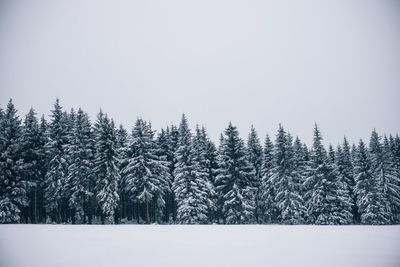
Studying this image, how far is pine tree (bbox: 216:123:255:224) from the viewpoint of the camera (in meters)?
44.7

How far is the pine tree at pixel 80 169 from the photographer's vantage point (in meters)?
43.9

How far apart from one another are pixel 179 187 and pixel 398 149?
50.5 metres

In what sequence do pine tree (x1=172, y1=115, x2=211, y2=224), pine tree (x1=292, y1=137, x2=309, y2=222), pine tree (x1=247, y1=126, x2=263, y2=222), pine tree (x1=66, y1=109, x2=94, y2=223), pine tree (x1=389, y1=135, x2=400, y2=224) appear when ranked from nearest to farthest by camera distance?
1. pine tree (x1=66, y1=109, x2=94, y2=223)
2. pine tree (x1=172, y1=115, x2=211, y2=224)
3. pine tree (x1=292, y1=137, x2=309, y2=222)
4. pine tree (x1=389, y1=135, x2=400, y2=224)
5. pine tree (x1=247, y1=126, x2=263, y2=222)

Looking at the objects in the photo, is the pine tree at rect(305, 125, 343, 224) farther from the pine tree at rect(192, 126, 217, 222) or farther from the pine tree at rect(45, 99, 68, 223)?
the pine tree at rect(45, 99, 68, 223)

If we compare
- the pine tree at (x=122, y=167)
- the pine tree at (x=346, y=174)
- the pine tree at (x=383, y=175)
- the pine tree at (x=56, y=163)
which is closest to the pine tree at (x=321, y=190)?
the pine tree at (x=346, y=174)

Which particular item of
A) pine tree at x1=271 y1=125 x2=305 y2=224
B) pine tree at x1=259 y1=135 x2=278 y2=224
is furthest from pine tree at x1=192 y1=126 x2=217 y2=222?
pine tree at x1=271 y1=125 x2=305 y2=224

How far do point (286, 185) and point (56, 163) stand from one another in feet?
121

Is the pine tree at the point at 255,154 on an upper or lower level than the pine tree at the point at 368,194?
upper

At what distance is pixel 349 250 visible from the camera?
1156 centimetres

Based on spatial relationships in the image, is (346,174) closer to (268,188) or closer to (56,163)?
(268,188)

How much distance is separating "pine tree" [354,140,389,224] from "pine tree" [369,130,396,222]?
0.54 metres

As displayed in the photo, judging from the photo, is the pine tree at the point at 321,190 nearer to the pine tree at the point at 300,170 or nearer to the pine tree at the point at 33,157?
the pine tree at the point at 300,170

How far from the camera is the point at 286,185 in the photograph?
49.5 m

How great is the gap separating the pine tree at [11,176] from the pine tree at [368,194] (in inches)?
2129
